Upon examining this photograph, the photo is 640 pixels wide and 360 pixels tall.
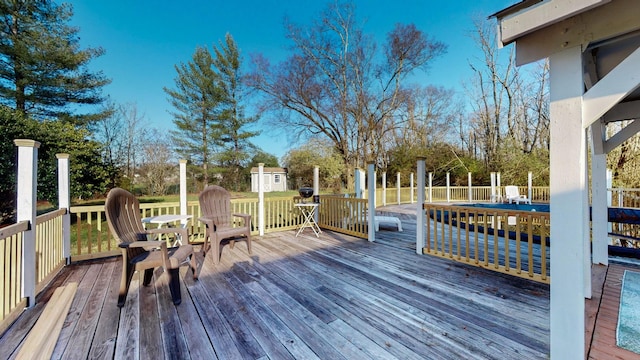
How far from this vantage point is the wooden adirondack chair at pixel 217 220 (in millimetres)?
3518

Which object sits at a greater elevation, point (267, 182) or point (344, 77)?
point (344, 77)

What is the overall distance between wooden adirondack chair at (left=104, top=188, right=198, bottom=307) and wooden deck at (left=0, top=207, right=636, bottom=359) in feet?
0.72

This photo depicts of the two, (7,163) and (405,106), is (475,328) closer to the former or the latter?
(7,163)

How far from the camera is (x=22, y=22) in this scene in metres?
7.66

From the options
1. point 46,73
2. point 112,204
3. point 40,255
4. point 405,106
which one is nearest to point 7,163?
point 46,73

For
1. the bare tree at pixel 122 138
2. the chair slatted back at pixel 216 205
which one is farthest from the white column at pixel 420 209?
the bare tree at pixel 122 138

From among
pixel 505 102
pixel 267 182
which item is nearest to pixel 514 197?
pixel 505 102

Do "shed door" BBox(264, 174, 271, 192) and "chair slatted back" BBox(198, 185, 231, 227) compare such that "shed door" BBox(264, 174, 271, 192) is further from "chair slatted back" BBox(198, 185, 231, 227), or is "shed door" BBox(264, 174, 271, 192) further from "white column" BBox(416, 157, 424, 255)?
"white column" BBox(416, 157, 424, 255)

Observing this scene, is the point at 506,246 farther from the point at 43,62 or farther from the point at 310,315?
the point at 43,62

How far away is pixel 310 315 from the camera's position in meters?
2.10

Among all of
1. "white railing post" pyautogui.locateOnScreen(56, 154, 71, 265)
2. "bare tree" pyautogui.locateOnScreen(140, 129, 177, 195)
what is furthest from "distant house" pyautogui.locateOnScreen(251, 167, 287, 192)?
"white railing post" pyautogui.locateOnScreen(56, 154, 71, 265)

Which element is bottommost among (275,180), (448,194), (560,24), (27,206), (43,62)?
(448,194)

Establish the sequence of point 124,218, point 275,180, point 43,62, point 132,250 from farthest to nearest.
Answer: point 275,180
point 43,62
point 124,218
point 132,250

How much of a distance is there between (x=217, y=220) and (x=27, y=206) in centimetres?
203
